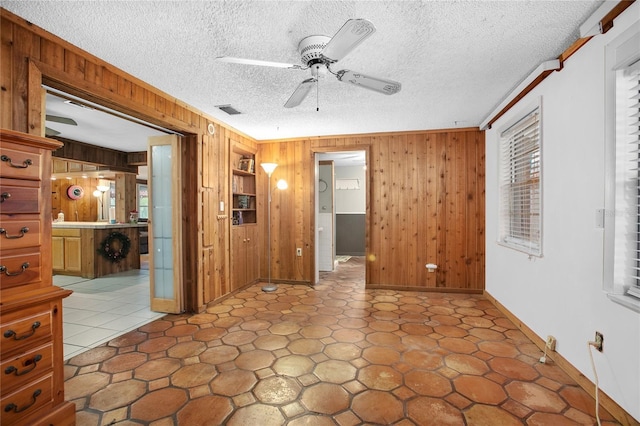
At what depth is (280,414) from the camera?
5.74 ft

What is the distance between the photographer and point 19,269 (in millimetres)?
1505

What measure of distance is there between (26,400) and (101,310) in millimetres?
2453

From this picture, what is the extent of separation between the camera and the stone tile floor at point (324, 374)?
176 cm

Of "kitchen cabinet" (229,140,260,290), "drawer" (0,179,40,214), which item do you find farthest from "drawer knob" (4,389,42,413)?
"kitchen cabinet" (229,140,260,290)

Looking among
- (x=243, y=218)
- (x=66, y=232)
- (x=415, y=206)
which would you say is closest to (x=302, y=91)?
(x=415, y=206)

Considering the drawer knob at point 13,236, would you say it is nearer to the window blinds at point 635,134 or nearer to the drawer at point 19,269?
the drawer at point 19,269

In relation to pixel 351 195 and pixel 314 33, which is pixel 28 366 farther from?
pixel 351 195

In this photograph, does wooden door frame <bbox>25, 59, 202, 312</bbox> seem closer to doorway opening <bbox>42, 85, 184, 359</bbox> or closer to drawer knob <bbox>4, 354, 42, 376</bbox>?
doorway opening <bbox>42, 85, 184, 359</bbox>

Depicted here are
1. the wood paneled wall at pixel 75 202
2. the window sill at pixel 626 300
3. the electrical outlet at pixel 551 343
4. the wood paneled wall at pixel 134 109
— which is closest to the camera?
the window sill at pixel 626 300

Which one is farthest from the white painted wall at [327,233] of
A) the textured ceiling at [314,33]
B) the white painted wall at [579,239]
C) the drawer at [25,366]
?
the drawer at [25,366]

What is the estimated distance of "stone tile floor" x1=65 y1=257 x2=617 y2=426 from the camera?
1.76m

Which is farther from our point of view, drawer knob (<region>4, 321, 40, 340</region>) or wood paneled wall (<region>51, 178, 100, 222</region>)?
wood paneled wall (<region>51, 178, 100, 222</region>)

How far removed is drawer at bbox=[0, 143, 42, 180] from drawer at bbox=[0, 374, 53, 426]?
3.48 feet

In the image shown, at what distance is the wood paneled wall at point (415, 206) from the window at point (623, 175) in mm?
2565
